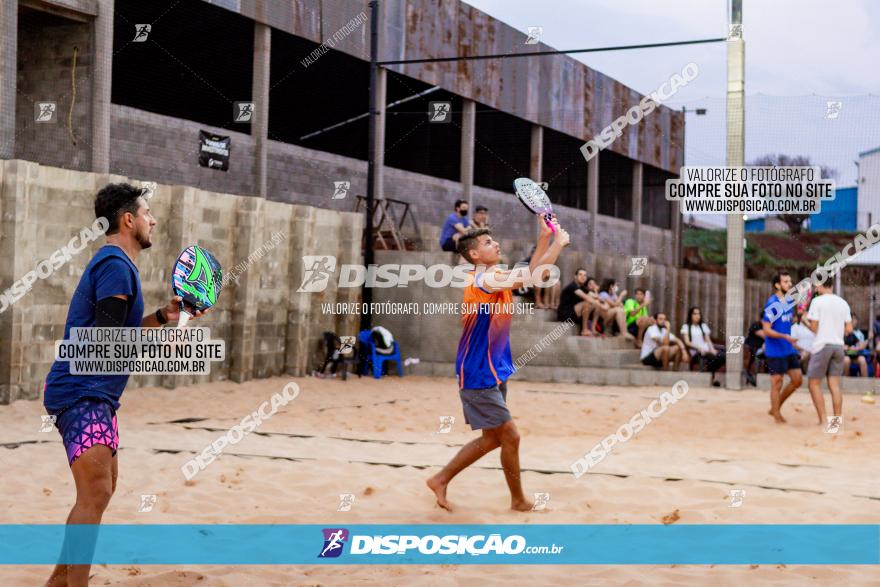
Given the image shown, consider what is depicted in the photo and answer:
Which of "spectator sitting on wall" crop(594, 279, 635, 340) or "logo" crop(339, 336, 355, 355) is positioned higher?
"spectator sitting on wall" crop(594, 279, 635, 340)

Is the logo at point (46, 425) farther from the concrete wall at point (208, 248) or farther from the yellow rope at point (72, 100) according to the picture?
the yellow rope at point (72, 100)

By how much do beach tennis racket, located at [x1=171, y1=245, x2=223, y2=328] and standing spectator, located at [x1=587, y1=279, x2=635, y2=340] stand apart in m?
12.0

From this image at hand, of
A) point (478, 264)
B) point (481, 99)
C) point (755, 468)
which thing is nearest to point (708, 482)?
point (755, 468)

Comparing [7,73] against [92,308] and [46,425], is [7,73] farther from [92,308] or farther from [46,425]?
[92,308]

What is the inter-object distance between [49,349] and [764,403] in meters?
8.83

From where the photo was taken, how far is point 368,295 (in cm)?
1566

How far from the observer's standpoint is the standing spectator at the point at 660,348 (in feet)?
48.4

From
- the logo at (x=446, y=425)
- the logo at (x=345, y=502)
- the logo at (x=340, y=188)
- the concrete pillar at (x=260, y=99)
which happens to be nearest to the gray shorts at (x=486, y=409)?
the logo at (x=345, y=502)

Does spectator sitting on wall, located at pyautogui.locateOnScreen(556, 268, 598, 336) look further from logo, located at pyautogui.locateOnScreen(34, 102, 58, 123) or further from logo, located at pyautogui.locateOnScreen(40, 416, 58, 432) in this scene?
logo, located at pyautogui.locateOnScreen(40, 416, 58, 432)

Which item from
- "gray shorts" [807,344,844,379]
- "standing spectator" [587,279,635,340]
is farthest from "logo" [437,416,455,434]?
"standing spectator" [587,279,635,340]

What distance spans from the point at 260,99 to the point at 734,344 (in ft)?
30.5

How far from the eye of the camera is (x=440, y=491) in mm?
6012

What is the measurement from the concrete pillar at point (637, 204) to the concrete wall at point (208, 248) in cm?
1479

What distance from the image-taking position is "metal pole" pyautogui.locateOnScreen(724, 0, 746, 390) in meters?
13.8
